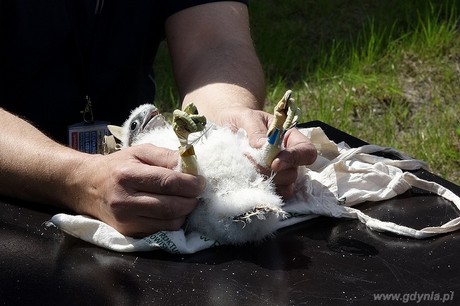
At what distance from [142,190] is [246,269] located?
197 millimetres

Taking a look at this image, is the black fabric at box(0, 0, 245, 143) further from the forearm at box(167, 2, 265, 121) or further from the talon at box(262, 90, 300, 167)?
the talon at box(262, 90, 300, 167)

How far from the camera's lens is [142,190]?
49.1 inches

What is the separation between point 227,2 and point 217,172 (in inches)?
26.7

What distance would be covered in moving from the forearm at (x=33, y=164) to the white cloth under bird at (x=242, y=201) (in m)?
0.07

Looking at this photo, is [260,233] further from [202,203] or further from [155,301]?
[155,301]

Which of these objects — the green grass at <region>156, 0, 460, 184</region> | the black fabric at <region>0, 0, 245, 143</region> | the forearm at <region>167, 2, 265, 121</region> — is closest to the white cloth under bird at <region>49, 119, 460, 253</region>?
the forearm at <region>167, 2, 265, 121</region>

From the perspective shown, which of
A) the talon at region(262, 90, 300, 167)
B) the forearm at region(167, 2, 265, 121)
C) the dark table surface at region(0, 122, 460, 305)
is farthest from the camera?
the forearm at region(167, 2, 265, 121)

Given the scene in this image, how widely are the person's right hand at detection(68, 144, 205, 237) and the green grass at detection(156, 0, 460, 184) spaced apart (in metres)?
1.47

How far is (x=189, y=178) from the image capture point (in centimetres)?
125

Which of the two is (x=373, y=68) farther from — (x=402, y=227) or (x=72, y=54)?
(x=402, y=227)

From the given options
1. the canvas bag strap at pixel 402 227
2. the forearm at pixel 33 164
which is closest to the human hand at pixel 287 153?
the canvas bag strap at pixel 402 227

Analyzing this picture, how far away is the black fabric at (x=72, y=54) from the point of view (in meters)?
1.71

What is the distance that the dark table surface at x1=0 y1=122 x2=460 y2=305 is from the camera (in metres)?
1.18

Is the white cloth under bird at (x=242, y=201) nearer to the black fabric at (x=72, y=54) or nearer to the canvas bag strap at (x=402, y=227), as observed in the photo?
the canvas bag strap at (x=402, y=227)
